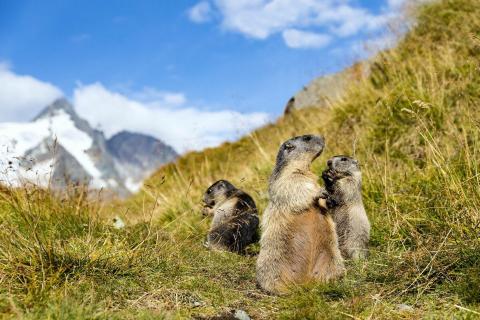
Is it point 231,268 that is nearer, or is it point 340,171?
point 231,268

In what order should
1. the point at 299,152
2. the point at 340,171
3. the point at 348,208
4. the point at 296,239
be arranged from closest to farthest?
the point at 296,239 → the point at 299,152 → the point at 348,208 → the point at 340,171

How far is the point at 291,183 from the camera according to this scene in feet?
18.3

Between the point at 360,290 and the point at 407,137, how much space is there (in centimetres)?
507

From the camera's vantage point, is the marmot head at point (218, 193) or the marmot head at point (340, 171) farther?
the marmot head at point (218, 193)

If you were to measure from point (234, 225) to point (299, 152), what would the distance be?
1684mm

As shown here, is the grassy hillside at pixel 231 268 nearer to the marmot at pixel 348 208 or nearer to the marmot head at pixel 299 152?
the marmot at pixel 348 208

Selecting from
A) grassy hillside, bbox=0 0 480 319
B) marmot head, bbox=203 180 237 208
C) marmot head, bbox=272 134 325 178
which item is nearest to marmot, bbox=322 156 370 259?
grassy hillside, bbox=0 0 480 319

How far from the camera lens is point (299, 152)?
235 inches

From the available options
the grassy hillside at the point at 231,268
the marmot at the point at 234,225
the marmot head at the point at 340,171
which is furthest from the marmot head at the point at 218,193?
the marmot head at the point at 340,171

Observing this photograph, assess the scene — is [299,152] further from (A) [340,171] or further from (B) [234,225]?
(B) [234,225]

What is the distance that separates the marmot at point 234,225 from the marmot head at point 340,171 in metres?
1.16

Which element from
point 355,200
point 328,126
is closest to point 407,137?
point 328,126

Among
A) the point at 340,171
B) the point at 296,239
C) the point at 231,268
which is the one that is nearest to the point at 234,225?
the point at 231,268

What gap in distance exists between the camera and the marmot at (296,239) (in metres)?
5.27
